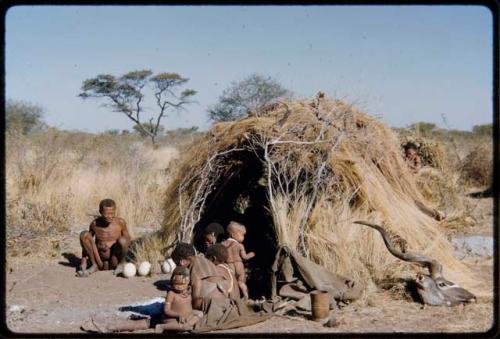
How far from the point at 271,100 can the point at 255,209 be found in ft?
5.12

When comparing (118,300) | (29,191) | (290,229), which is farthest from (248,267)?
(29,191)

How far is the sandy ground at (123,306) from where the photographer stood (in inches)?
223

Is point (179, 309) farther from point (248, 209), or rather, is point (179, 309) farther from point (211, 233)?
point (248, 209)

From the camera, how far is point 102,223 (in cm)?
808

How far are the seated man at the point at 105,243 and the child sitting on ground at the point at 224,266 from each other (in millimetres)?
1973

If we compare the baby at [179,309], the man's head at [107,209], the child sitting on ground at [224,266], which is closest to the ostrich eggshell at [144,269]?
the man's head at [107,209]

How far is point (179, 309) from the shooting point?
5551 millimetres

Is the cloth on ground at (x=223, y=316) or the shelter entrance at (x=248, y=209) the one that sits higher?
the shelter entrance at (x=248, y=209)

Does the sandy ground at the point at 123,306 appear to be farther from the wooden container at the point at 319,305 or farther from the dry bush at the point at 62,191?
the dry bush at the point at 62,191

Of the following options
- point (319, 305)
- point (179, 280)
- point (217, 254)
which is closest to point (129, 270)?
point (217, 254)

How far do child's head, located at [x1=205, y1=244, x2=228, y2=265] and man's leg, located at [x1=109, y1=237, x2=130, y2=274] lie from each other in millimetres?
1924

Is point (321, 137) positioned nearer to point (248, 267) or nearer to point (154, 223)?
point (248, 267)

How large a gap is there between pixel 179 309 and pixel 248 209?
368cm

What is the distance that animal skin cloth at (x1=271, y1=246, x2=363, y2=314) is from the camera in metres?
6.21
